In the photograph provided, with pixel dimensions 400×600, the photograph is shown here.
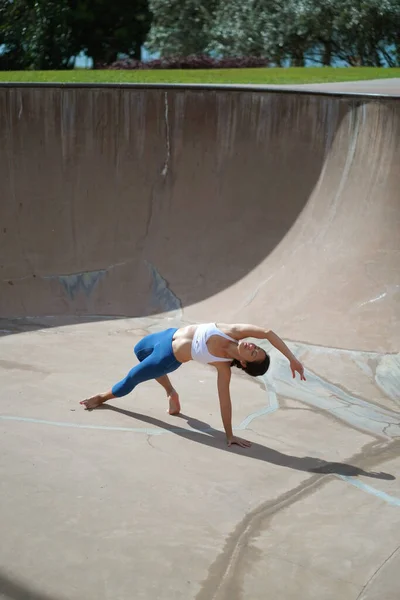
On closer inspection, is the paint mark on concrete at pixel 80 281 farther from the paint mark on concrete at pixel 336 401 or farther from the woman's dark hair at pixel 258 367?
the woman's dark hair at pixel 258 367

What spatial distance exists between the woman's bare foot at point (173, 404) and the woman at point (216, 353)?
29 centimetres

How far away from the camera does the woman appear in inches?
210

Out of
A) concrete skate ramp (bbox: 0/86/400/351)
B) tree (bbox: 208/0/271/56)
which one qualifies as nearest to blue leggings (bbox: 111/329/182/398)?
concrete skate ramp (bbox: 0/86/400/351)

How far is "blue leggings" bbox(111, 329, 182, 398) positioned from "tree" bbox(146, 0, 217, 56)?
22738mm

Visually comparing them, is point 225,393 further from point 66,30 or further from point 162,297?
point 66,30

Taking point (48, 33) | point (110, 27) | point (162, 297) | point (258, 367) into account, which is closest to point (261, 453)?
point (258, 367)

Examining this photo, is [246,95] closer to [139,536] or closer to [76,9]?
[139,536]

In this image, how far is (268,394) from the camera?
709 cm

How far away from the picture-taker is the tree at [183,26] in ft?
88.7

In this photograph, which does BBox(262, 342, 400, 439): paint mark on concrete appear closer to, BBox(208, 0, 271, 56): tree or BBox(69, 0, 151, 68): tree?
BBox(208, 0, 271, 56): tree

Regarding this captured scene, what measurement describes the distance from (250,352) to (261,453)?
86 cm

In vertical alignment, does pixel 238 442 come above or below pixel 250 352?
below

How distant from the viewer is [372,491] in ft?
16.9

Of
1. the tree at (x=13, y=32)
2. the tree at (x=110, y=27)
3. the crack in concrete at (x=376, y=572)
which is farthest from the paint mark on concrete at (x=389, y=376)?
the tree at (x=110, y=27)
